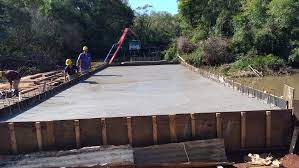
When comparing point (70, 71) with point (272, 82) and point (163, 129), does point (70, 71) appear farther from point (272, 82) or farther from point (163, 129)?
point (272, 82)

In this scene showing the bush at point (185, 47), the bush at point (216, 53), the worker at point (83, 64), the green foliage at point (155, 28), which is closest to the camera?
the worker at point (83, 64)

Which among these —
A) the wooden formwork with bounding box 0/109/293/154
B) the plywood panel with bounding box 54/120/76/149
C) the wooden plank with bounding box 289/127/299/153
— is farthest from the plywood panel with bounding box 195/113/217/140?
the plywood panel with bounding box 54/120/76/149

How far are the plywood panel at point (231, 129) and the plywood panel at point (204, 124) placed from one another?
233mm

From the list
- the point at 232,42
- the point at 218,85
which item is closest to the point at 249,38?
the point at 232,42

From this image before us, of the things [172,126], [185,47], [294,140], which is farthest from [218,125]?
[185,47]

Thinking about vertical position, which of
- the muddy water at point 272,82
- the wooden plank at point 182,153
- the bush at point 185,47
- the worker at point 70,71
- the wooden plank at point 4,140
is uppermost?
the bush at point 185,47

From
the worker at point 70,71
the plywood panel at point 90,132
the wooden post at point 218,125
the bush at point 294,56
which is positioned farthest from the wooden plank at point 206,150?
the bush at point 294,56

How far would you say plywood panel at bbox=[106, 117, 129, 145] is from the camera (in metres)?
9.97

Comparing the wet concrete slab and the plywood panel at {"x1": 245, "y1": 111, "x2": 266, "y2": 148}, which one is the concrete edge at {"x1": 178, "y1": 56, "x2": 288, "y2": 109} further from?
the plywood panel at {"x1": 245, "y1": 111, "x2": 266, "y2": 148}

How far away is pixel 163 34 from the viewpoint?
5384 centimetres

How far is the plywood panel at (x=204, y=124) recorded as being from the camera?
995 centimetres

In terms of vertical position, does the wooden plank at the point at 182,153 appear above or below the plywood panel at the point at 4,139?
below

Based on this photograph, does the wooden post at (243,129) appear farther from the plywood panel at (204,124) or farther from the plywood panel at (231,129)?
the plywood panel at (204,124)

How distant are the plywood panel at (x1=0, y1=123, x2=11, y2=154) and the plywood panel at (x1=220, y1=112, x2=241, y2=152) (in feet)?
15.6
